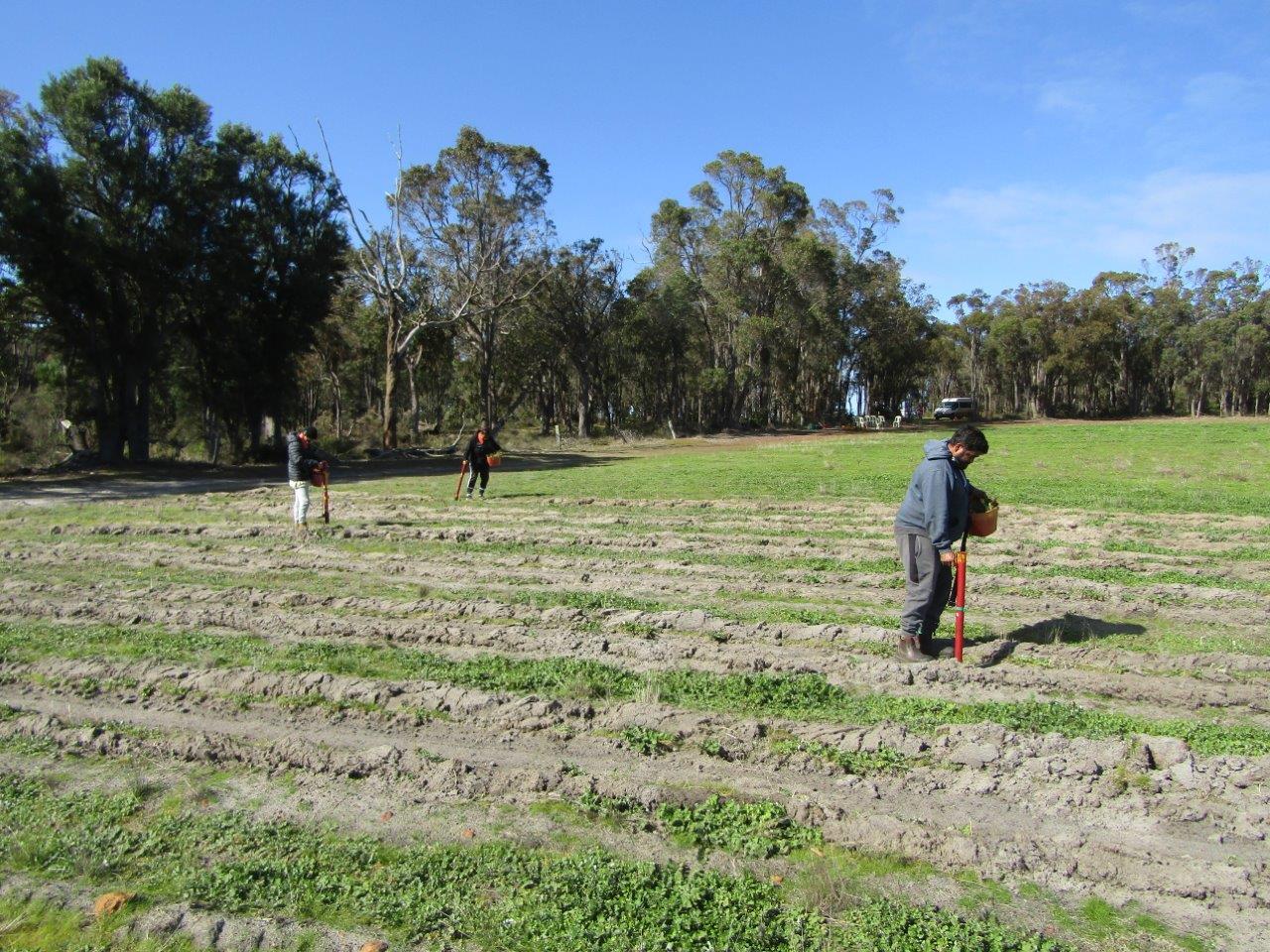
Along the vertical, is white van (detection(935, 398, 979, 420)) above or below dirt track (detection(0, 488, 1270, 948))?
above

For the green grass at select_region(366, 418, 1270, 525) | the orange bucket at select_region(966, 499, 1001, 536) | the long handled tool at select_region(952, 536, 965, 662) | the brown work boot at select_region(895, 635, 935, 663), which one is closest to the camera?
the long handled tool at select_region(952, 536, 965, 662)

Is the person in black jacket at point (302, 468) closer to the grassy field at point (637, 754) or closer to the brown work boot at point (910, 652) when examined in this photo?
the grassy field at point (637, 754)

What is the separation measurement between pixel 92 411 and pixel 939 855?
35.3 meters

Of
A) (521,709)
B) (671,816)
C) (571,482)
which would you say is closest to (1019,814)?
(671,816)

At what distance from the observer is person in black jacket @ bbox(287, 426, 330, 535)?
1379 cm

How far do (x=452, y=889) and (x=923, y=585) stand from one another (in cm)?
443

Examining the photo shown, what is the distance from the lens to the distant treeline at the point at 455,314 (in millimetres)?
27750

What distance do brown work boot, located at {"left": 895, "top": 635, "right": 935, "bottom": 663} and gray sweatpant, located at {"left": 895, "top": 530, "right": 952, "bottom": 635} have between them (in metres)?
0.06

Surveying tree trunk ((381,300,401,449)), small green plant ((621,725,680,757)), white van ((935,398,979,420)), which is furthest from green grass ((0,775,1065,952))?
white van ((935,398,979,420))

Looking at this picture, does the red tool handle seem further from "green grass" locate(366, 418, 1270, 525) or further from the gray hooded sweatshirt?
"green grass" locate(366, 418, 1270, 525)

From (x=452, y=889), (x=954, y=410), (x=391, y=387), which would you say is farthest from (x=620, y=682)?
(x=954, y=410)

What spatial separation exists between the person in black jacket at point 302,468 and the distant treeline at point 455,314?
1758 cm

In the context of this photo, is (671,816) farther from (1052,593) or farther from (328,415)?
(328,415)

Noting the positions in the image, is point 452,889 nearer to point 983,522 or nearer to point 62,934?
point 62,934
